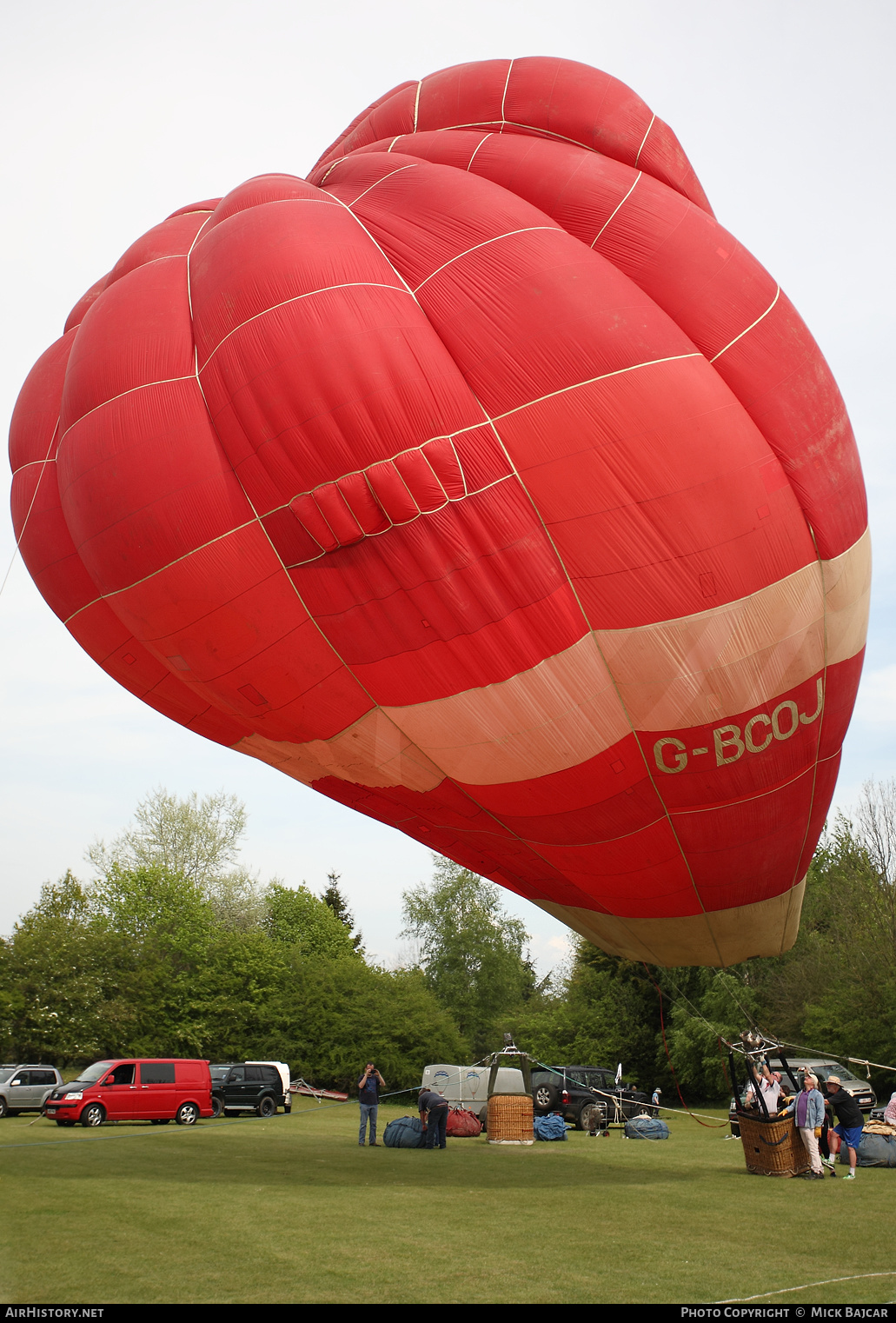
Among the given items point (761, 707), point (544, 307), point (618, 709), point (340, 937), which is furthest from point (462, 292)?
point (340, 937)

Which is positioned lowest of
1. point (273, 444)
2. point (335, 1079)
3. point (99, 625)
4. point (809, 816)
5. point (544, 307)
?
point (335, 1079)

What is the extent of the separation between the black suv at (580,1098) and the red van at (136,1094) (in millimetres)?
6796

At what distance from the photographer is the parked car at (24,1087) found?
21578mm

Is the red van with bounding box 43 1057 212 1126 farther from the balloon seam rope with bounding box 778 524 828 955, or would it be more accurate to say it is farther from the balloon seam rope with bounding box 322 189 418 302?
the balloon seam rope with bounding box 322 189 418 302

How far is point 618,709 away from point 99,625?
483 cm

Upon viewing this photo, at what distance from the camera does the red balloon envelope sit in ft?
25.9

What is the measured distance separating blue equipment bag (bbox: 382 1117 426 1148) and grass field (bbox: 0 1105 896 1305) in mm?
1614

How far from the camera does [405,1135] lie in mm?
14734

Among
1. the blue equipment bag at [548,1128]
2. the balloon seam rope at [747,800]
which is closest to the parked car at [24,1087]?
the blue equipment bag at [548,1128]

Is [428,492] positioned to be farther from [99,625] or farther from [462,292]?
[99,625]

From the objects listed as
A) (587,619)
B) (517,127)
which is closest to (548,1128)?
(587,619)

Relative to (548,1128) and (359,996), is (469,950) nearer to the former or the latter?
(359,996)

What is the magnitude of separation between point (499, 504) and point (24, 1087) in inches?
776
